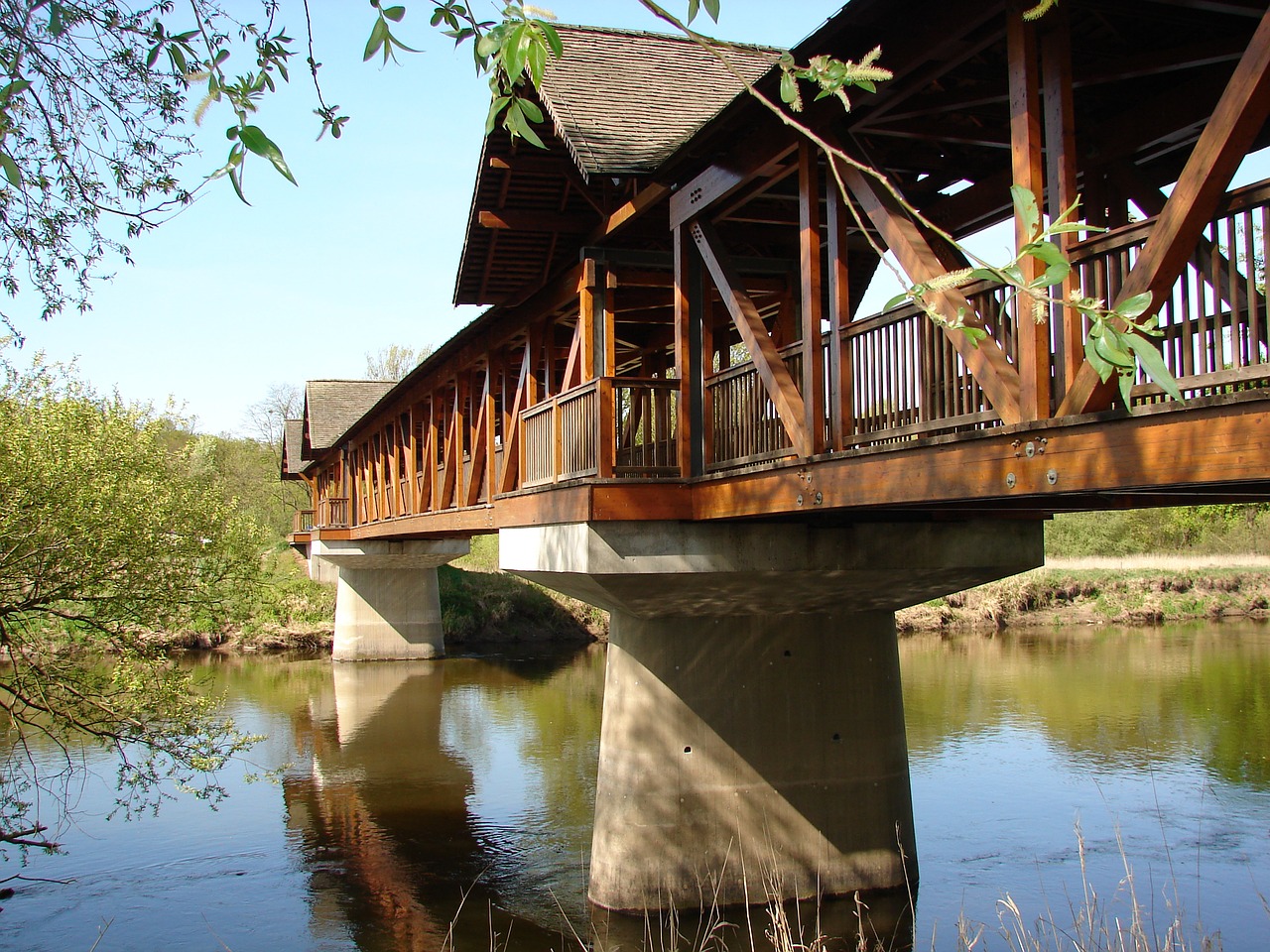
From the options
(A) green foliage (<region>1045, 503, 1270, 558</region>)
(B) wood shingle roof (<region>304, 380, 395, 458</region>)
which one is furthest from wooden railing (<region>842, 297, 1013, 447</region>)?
(A) green foliage (<region>1045, 503, 1270, 558</region>)

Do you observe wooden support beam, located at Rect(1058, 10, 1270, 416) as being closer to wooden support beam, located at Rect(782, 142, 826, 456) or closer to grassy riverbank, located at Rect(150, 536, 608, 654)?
wooden support beam, located at Rect(782, 142, 826, 456)

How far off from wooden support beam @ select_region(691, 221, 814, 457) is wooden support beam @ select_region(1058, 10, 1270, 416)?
3034 mm

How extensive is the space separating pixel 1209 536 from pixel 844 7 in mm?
47315

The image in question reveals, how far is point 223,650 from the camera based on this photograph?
35594 mm

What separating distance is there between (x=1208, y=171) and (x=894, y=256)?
244cm

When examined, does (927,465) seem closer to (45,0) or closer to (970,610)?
(45,0)

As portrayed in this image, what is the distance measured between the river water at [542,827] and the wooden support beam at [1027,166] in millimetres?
2597

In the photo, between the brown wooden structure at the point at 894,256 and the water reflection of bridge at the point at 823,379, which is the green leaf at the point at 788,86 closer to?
the brown wooden structure at the point at 894,256

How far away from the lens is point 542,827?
15.6 meters

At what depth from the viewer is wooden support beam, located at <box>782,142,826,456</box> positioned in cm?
756

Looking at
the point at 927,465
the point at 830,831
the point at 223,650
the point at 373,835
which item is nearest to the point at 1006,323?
the point at 927,465

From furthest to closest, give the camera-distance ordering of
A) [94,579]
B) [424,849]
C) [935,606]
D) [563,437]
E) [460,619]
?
[935,606], [460,619], [424,849], [94,579], [563,437]

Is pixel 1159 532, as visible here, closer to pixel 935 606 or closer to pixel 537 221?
pixel 935 606

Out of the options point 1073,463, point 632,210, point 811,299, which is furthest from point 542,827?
point 1073,463
